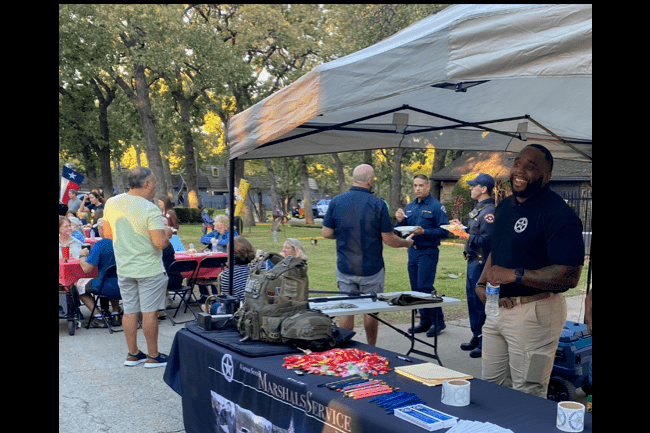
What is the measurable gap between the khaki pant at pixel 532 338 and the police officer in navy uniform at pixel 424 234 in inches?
109

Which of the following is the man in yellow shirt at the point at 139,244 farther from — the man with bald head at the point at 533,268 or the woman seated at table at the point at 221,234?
the woman seated at table at the point at 221,234

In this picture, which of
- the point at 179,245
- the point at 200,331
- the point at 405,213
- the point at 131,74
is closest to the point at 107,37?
the point at 131,74

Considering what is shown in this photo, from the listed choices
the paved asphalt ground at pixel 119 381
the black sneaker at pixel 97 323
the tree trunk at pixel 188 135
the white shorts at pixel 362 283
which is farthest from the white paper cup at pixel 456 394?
the tree trunk at pixel 188 135

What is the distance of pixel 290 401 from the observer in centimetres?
247

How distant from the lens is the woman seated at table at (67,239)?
7077mm

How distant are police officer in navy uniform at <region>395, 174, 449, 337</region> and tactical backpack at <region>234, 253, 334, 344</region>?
104 inches

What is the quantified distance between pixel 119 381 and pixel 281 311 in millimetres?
2447

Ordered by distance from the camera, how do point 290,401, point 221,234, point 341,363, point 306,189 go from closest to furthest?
point 290,401, point 341,363, point 221,234, point 306,189

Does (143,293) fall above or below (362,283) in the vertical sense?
below

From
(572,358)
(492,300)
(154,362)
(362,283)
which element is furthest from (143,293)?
(572,358)

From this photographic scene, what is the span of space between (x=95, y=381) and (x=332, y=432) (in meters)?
3.40

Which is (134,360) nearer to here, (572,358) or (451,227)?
(451,227)

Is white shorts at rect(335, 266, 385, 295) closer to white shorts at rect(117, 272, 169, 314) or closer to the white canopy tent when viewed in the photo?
the white canopy tent

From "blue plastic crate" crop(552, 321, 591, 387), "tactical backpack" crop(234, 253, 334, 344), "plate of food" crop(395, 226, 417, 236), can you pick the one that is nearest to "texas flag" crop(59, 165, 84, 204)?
"plate of food" crop(395, 226, 417, 236)
